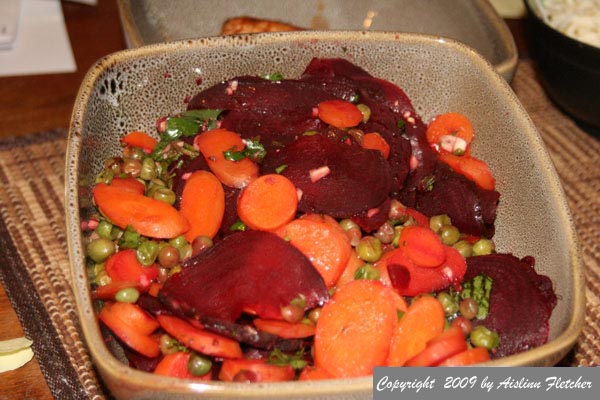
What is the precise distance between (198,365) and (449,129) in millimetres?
1385

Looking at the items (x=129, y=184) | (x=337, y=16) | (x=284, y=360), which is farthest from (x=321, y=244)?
(x=337, y=16)

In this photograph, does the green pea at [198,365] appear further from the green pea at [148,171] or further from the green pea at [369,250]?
the green pea at [148,171]

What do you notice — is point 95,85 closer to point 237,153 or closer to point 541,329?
point 237,153

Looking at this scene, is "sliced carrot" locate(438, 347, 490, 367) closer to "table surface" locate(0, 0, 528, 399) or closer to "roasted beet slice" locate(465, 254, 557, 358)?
"roasted beet slice" locate(465, 254, 557, 358)

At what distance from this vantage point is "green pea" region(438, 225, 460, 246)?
2.21m

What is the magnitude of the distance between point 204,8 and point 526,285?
249cm

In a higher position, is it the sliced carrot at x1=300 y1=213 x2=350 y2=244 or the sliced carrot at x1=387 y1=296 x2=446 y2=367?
the sliced carrot at x1=300 y1=213 x2=350 y2=244

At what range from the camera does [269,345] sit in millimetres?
1758

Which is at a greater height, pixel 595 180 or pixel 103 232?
pixel 103 232

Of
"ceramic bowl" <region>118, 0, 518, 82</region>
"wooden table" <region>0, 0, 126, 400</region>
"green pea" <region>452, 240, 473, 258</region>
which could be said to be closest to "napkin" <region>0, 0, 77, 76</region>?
"wooden table" <region>0, 0, 126, 400</region>

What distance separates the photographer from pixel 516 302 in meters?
1.98

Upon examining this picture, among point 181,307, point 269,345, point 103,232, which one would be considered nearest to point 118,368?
point 181,307

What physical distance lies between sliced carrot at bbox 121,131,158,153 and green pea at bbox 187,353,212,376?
38.0 inches

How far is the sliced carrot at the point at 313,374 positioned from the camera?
175 cm
